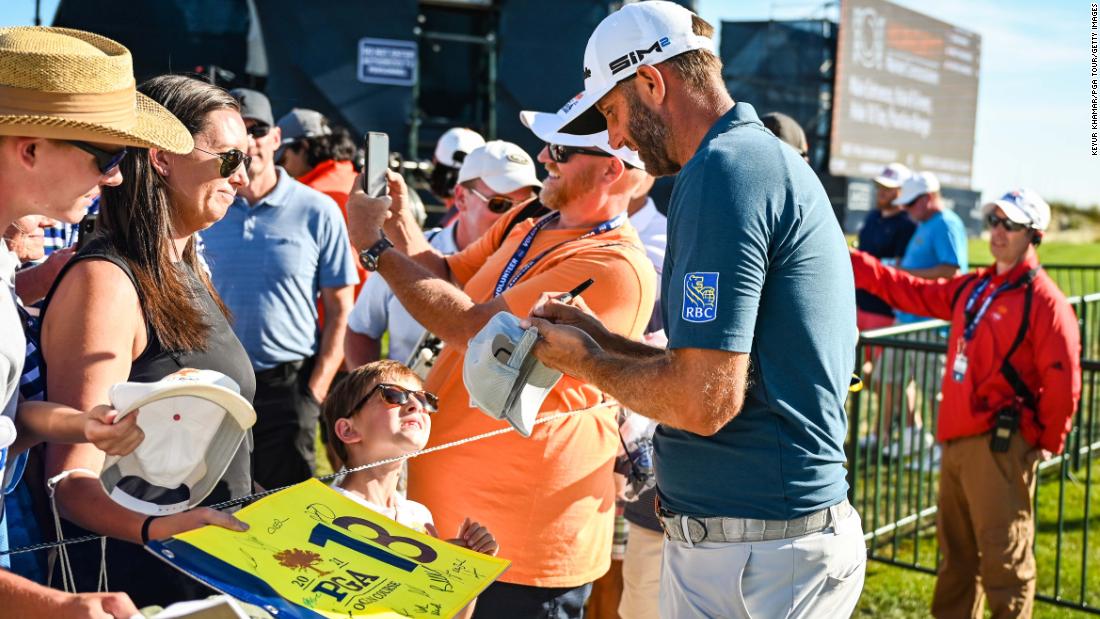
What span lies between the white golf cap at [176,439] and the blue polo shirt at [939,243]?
24.7 ft

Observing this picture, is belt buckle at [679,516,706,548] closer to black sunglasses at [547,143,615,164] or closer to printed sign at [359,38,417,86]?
black sunglasses at [547,143,615,164]

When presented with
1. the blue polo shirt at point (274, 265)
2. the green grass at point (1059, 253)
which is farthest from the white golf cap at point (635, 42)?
the green grass at point (1059, 253)

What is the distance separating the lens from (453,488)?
304 centimetres

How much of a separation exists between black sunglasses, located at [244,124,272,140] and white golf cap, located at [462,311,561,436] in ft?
8.64

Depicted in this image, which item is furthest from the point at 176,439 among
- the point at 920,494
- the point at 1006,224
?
the point at 920,494

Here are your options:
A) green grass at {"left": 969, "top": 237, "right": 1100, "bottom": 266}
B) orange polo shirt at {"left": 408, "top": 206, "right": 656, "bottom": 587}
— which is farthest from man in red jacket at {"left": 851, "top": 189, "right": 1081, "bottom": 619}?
green grass at {"left": 969, "top": 237, "right": 1100, "bottom": 266}

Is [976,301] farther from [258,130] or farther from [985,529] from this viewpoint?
[258,130]

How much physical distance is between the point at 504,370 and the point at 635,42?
81 cm

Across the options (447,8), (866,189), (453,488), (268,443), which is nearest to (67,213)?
(453,488)

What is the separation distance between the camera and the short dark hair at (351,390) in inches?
115

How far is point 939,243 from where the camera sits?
8516 mm

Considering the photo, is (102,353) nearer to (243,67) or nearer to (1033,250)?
(1033,250)

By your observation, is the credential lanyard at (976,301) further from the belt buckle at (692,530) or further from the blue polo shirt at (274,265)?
the belt buckle at (692,530)

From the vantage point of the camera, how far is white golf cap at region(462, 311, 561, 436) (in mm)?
2348
